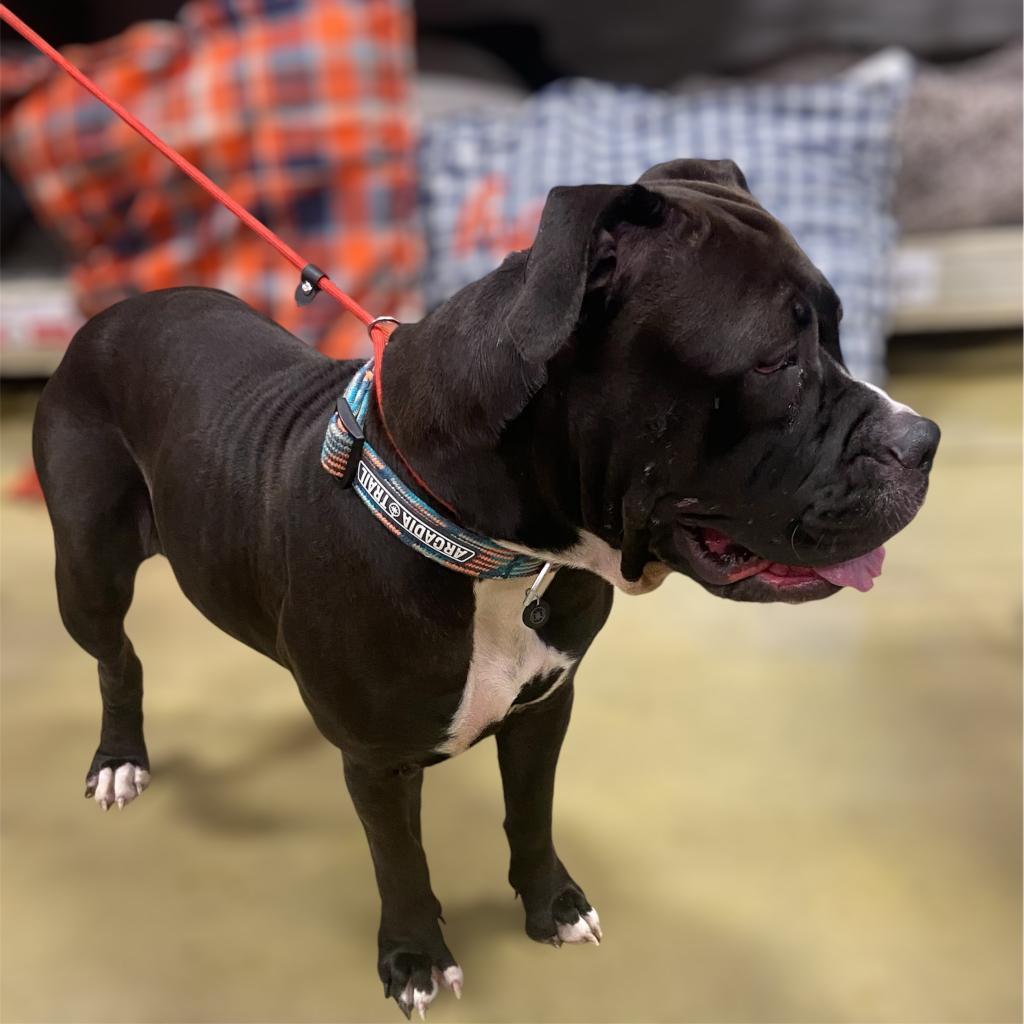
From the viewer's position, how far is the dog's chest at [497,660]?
1.01 meters

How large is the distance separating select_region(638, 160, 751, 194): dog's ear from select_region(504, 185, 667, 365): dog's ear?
0.74ft

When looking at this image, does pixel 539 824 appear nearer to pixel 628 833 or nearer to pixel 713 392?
pixel 628 833

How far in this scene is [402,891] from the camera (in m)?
1.19

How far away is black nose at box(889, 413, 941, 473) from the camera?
891mm

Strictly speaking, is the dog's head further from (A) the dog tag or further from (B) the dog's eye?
(A) the dog tag

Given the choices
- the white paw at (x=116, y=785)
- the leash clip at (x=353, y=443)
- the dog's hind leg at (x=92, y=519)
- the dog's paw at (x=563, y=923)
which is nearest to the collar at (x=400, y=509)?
the leash clip at (x=353, y=443)

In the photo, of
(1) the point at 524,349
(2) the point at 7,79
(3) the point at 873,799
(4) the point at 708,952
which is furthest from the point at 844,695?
(2) the point at 7,79

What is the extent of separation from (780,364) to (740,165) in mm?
1850

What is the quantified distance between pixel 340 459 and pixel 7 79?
2078 mm

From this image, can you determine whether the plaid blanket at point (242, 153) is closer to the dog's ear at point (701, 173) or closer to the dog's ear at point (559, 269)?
the dog's ear at point (701, 173)

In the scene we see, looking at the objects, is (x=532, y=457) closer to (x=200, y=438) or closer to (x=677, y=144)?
(x=200, y=438)

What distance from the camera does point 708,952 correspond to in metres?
1.29

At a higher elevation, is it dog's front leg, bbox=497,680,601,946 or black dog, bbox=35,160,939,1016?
black dog, bbox=35,160,939,1016

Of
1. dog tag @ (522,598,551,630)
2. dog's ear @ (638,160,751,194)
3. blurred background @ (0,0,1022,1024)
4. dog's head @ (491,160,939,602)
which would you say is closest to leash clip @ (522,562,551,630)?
dog tag @ (522,598,551,630)
